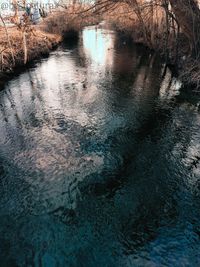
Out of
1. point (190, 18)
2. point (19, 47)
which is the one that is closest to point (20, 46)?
point (19, 47)

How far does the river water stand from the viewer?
17.4 feet

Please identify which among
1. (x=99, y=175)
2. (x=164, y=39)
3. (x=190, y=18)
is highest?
(x=190, y=18)

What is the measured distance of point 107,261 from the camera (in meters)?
5.05

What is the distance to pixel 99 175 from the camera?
7129 millimetres

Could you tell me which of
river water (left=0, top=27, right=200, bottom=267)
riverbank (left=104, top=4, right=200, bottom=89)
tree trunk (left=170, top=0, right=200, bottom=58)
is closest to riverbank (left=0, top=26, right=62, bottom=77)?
river water (left=0, top=27, right=200, bottom=267)

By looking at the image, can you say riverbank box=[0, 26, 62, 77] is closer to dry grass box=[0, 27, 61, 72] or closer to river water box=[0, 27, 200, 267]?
dry grass box=[0, 27, 61, 72]

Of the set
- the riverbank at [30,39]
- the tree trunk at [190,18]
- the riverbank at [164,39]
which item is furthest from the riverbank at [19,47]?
the tree trunk at [190,18]

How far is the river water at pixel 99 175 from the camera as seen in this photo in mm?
5301

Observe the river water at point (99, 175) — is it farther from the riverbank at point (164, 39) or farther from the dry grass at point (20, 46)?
the dry grass at point (20, 46)

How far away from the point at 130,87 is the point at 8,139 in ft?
22.6

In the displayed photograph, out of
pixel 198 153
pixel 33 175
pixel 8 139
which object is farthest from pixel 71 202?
pixel 198 153

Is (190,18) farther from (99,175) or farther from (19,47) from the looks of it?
(99,175)

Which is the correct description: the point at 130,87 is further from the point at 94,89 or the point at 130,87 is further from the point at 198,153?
the point at 198,153

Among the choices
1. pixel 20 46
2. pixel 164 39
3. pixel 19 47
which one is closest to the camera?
pixel 19 47
